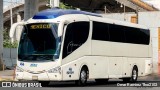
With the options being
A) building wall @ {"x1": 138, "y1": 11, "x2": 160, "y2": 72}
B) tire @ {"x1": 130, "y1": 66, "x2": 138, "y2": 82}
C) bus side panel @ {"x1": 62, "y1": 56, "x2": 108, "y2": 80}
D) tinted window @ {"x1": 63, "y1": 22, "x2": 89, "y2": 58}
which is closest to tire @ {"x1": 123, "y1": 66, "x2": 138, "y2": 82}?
tire @ {"x1": 130, "y1": 66, "x2": 138, "y2": 82}

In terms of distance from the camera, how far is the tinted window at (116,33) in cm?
2412

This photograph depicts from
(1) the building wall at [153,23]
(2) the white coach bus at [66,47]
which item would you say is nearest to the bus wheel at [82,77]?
(2) the white coach bus at [66,47]

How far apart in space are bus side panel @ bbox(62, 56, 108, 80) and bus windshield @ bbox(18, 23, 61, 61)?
0.87 m

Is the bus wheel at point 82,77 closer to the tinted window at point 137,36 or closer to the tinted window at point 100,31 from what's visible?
the tinted window at point 100,31

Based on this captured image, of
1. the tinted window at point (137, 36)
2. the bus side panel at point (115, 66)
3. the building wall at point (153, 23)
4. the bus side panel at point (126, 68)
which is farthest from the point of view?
the building wall at point (153, 23)

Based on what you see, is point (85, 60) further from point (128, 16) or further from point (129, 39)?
point (128, 16)

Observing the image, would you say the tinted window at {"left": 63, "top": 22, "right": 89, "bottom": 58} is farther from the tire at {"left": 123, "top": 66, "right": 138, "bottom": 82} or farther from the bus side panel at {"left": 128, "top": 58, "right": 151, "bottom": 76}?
the tire at {"left": 123, "top": 66, "right": 138, "bottom": 82}

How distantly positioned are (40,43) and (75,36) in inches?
65.0

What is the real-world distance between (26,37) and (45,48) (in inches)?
47.6

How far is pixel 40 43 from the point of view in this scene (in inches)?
806

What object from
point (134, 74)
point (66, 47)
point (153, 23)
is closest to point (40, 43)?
point (66, 47)

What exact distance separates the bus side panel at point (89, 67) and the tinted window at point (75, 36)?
61 centimetres

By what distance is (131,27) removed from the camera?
2666 cm

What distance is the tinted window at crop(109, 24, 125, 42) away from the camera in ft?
79.2
